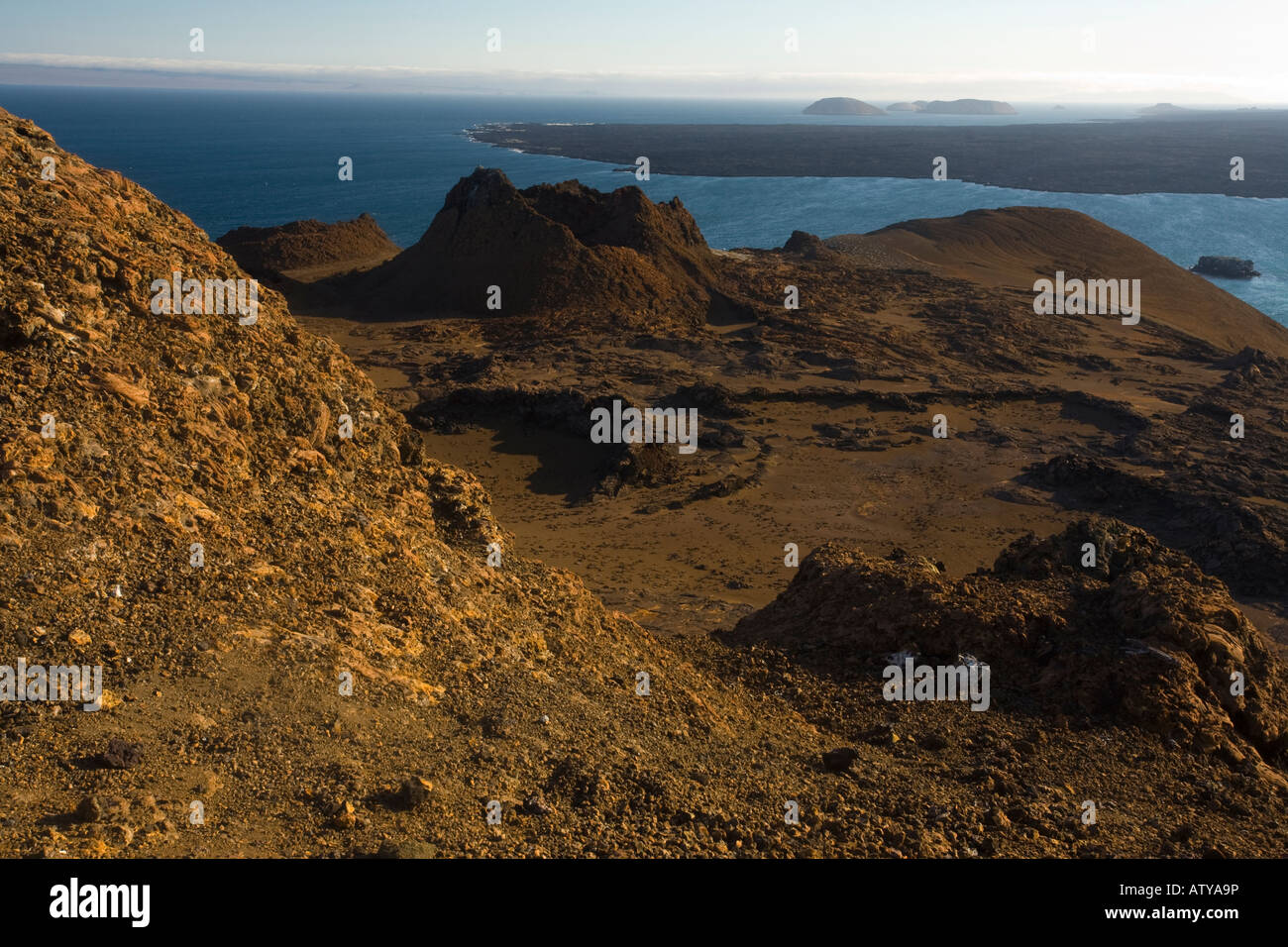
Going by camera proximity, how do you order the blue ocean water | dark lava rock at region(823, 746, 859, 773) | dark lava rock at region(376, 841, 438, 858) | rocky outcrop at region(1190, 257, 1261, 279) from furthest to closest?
the blue ocean water
rocky outcrop at region(1190, 257, 1261, 279)
dark lava rock at region(823, 746, 859, 773)
dark lava rock at region(376, 841, 438, 858)

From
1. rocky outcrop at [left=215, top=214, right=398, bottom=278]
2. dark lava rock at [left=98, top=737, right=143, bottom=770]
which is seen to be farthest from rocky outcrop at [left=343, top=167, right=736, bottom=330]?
dark lava rock at [left=98, top=737, right=143, bottom=770]

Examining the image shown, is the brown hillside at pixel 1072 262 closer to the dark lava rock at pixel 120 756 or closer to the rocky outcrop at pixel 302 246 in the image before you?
the rocky outcrop at pixel 302 246

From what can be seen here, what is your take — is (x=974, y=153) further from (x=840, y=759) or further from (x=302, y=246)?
(x=840, y=759)

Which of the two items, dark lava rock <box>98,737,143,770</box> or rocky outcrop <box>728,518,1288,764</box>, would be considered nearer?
dark lava rock <box>98,737,143,770</box>

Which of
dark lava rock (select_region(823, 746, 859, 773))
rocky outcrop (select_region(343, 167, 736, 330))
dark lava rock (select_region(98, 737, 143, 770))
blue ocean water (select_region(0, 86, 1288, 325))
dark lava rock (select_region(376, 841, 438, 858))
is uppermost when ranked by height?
blue ocean water (select_region(0, 86, 1288, 325))

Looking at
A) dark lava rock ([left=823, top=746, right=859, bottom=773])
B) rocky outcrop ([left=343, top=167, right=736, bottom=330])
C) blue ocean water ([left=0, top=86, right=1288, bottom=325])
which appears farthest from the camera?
blue ocean water ([left=0, top=86, right=1288, bottom=325])

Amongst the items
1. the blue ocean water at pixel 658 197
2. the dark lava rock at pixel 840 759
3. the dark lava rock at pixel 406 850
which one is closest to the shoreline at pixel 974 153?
the blue ocean water at pixel 658 197

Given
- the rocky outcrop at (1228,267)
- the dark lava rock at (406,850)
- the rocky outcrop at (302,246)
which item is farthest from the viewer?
the rocky outcrop at (1228,267)

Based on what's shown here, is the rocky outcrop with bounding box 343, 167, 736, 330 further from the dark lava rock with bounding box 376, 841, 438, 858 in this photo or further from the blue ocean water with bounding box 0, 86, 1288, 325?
the dark lava rock with bounding box 376, 841, 438, 858

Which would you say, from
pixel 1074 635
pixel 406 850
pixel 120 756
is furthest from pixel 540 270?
pixel 406 850
